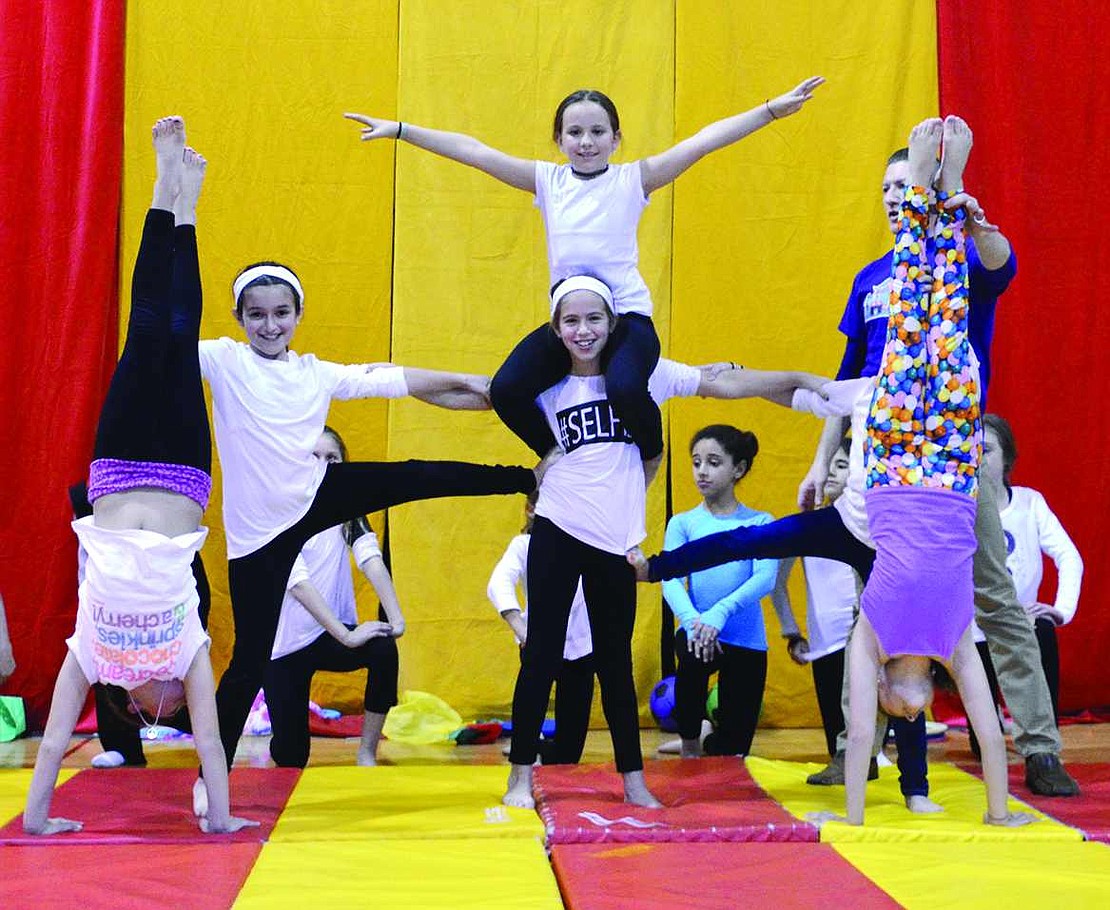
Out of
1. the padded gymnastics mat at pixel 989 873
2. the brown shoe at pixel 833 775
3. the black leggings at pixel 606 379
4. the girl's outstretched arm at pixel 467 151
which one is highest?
the girl's outstretched arm at pixel 467 151

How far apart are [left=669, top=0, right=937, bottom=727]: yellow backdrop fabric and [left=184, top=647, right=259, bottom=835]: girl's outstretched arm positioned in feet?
10.00

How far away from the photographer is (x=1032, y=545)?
5.22m

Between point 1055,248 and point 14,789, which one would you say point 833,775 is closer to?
point 14,789

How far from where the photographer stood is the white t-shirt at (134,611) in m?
3.29

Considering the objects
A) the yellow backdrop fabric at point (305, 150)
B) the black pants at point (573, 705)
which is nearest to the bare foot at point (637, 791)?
the black pants at point (573, 705)

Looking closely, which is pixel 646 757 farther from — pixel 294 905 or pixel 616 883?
pixel 294 905

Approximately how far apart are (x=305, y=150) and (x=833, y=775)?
11.7 feet

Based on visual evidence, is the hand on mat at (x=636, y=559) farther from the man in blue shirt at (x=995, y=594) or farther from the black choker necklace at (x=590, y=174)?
the black choker necklace at (x=590, y=174)

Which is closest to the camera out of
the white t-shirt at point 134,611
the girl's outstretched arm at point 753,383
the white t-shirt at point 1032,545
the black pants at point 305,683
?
the white t-shirt at point 134,611

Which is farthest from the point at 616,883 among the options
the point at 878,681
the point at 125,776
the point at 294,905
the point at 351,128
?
the point at 351,128

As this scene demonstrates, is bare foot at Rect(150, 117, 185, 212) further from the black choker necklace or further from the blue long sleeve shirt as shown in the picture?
the blue long sleeve shirt

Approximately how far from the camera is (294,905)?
9.04 feet

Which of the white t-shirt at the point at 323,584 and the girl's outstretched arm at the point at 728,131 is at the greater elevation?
the girl's outstretched arm at the point at 728,131

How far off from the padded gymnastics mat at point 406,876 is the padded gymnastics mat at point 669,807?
22 cm
